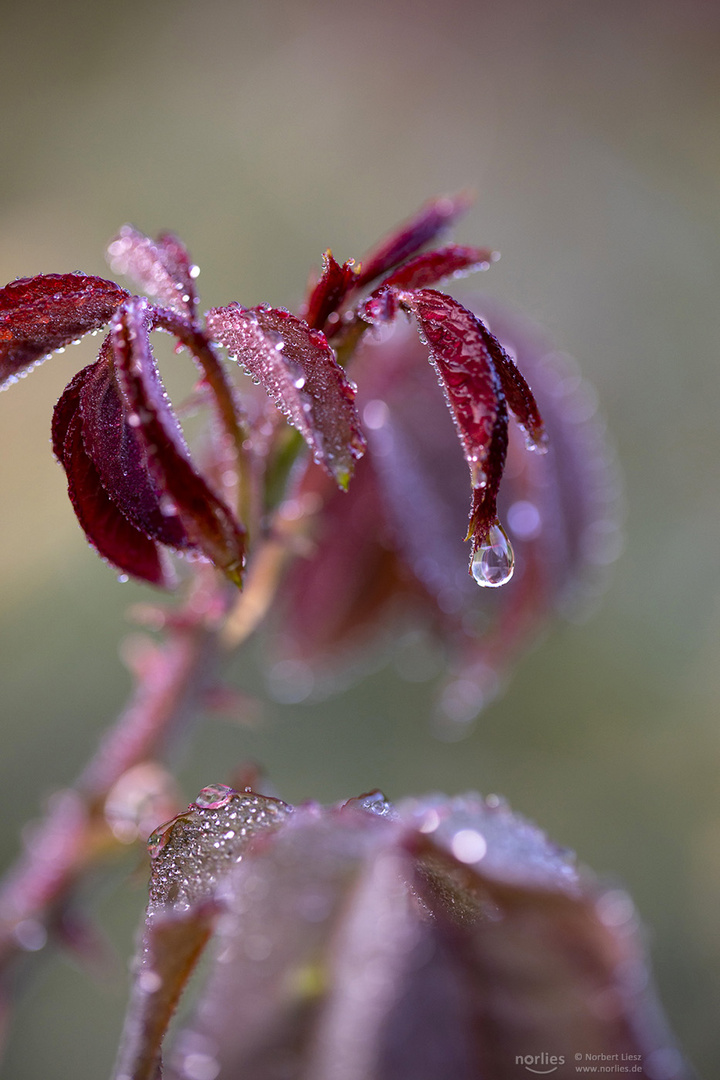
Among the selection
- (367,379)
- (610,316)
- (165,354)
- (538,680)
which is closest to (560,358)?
(367,379)

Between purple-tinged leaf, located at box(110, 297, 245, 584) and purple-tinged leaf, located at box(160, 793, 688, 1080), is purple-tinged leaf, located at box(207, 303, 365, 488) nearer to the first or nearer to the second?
purple-tinged leaf, located at box(110, 297, 245, 584)

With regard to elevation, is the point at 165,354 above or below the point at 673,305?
below

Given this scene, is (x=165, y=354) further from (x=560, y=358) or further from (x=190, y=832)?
(x=190, y=832)

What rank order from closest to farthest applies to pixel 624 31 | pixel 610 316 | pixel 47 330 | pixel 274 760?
pixel 47 330
pixel 274 760
pixel 610 316
pixel 624 31

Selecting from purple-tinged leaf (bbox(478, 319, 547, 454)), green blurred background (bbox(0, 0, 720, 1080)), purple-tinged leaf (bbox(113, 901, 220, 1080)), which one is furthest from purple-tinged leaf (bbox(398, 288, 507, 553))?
green blurred background (bbox(0, 0, 720, 1080))

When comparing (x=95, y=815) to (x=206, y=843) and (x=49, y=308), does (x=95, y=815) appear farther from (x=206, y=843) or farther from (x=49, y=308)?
(x=49, y=308)
